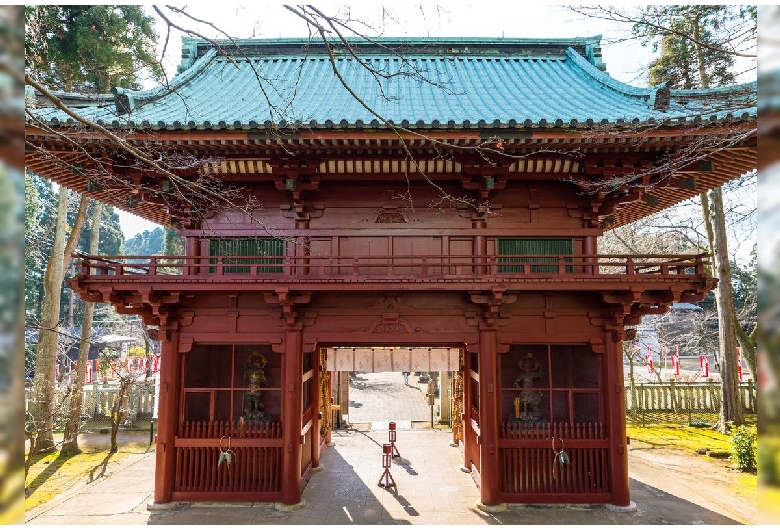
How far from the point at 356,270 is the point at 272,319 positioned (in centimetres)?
201

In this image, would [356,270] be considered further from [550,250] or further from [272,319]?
[550,250]

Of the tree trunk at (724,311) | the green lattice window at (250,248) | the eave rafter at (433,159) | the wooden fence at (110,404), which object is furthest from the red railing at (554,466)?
the wooden fence at (110,404)

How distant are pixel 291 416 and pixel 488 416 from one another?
3.64m

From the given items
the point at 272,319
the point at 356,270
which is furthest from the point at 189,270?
the point at 356,270

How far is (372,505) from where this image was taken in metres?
8.48

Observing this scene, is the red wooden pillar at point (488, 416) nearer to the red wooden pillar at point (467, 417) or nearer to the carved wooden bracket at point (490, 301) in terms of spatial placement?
the carved wooden bracket at point (490, 301)

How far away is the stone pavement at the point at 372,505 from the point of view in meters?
7.70

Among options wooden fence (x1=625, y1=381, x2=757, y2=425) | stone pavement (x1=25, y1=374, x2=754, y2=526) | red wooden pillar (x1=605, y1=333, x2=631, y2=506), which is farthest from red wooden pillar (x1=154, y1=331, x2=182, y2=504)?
wooden fence (x1=625, y1=381, x2=757, y2=425)

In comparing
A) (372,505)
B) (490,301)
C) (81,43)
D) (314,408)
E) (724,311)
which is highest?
(81,43)

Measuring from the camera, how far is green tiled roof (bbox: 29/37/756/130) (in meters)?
7.29

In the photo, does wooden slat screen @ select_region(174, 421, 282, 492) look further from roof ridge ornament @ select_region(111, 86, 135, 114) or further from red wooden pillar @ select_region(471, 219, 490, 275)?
roof ridge ornament @ select_region(111, 86, 135, 114)

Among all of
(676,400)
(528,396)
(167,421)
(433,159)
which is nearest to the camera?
(433,159)

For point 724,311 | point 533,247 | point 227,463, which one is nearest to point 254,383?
point 227,463

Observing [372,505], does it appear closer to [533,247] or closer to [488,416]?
[488,416]
